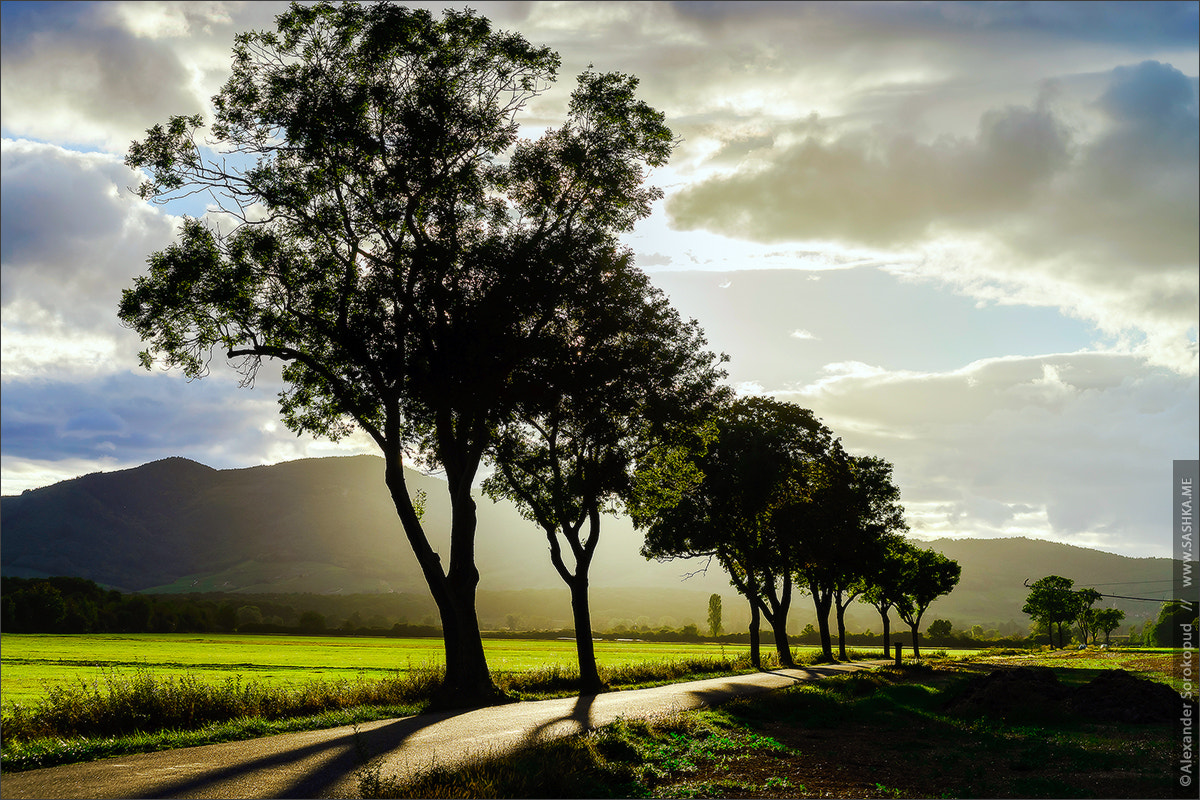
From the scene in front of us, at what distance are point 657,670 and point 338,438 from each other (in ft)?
74.9

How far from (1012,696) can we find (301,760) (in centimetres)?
2261

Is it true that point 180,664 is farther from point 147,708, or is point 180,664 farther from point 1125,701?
point 1125,701

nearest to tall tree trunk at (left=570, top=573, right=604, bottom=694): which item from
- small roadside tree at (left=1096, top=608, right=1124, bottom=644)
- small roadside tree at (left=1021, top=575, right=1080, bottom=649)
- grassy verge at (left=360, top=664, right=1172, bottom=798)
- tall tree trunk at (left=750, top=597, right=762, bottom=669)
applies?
grassy verge at (left=360, top=664, right=1172, bottom=798)

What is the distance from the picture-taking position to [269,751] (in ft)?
45.8

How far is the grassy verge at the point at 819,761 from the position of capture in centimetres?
1095

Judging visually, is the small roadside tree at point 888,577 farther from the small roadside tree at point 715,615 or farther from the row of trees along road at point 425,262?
the small roadside tree at point 715,615

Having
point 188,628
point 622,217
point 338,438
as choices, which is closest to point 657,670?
point 338,438

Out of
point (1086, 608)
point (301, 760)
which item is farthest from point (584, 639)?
point (1086, 608)

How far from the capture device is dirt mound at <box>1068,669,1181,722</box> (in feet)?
72.1

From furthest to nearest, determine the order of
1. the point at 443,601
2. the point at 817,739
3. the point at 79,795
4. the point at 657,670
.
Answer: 1. the point at 657,670
2. the point at 443,601
3. the point at 817,739
4. the point at 79,795

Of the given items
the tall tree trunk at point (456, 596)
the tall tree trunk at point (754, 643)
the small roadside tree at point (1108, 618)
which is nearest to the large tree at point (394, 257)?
the tall tree trunk at point (456, 596)

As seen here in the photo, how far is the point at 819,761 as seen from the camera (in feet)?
50.2

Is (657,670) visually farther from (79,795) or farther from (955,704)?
(79,795)

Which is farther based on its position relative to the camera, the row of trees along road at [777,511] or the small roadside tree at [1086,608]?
the small roadside tree at [1086,608]
